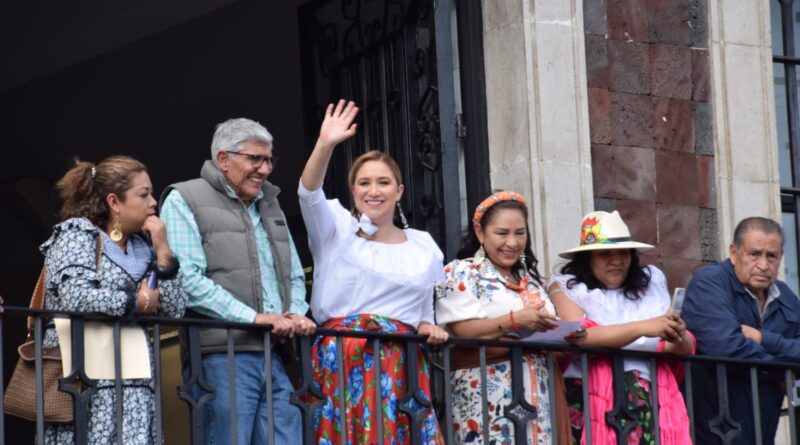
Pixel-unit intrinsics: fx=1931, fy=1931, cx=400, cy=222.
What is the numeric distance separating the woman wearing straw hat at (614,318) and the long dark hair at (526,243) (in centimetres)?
16

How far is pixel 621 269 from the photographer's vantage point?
27.3 ft

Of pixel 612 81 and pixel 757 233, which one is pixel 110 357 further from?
pixel 612 81

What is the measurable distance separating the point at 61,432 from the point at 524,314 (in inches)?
75.5

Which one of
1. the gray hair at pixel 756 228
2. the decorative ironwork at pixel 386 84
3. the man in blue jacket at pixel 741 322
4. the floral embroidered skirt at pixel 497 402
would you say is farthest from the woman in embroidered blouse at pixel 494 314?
the decorative ironwork at pixel 386 84

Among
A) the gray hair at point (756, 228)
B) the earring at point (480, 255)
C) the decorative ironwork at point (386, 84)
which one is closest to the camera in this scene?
the earring at point (480, 255)

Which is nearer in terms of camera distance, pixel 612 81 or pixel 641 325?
pixel 641 325

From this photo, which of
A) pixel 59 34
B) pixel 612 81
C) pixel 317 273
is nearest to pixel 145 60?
pixel 59 34

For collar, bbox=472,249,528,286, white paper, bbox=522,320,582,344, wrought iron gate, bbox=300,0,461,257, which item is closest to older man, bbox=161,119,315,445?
collar, bbox=472,249,528,286

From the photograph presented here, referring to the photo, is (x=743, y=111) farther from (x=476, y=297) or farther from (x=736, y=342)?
(x=476, y=297)

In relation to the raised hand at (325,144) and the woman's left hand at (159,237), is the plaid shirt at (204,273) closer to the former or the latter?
the woman's left hand at (159,237)

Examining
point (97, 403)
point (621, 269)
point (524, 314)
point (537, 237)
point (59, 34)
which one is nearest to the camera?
point (97, 403)

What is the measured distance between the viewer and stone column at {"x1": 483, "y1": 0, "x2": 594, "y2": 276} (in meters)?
9.38

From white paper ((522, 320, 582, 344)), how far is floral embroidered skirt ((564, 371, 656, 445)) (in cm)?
27

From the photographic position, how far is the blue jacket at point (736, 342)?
8250mm
